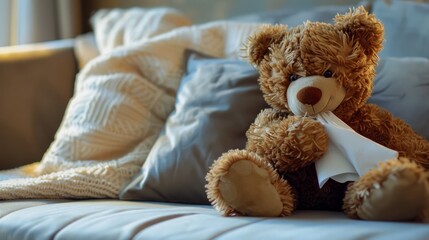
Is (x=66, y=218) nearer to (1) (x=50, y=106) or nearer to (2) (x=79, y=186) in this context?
(2) (x=79, y=186)

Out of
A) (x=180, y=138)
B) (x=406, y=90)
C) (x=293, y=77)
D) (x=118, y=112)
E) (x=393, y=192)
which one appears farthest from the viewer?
(x=118, y=112)

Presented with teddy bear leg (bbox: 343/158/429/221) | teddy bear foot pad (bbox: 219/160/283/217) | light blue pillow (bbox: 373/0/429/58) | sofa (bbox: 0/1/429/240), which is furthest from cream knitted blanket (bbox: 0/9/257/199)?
teddy bear leg (bbox: 343/158/429/221)

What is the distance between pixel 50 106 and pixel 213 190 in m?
0.94

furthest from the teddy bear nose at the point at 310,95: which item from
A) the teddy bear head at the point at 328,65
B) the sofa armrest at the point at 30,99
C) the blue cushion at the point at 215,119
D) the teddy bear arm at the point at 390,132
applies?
the sofa armrest at the point at 30,99

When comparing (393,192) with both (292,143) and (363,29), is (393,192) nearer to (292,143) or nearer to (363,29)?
(292,143)

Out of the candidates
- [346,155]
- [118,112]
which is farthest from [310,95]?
[118,112]

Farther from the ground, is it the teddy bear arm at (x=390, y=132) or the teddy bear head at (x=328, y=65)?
the teddy bear head at (x=328, y=65)

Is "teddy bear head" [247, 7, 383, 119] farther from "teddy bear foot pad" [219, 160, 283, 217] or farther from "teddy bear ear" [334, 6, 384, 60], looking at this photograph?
"teddy bear foot pad" [219, 160, 283, 217]

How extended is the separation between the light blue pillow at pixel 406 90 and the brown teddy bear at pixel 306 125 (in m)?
0.10

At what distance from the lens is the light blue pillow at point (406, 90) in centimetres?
134

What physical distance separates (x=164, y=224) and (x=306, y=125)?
12.3 inches

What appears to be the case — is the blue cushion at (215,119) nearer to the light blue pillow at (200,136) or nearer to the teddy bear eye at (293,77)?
the light blue pillow at (200,136)

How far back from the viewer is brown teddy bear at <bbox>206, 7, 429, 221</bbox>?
3.65ft

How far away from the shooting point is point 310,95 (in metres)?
1.16
